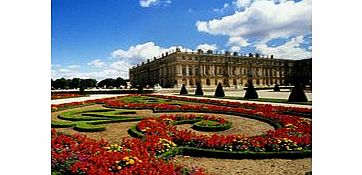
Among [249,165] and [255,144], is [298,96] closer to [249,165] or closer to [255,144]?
[255,144]

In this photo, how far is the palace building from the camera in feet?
84.2

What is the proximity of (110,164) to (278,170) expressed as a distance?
1.39m

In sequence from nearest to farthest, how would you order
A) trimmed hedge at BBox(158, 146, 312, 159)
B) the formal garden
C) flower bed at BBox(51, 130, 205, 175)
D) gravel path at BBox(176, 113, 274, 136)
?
flower bed at BBox(51, 130, 205, 175) → the formal garden → trimmed hedge at BBox(158, 146, 312, 159) → gravel path at BBox(176, 113, 274, 136)

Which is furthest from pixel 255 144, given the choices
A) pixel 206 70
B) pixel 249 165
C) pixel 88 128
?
pixel 206 70

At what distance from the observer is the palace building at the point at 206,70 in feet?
84.2

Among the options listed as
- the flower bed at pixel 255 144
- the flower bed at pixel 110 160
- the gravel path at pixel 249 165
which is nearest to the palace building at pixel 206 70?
the flower bed at pixel 255 144

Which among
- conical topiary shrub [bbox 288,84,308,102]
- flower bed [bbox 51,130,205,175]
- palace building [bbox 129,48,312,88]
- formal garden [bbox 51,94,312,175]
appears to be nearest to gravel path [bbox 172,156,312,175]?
formal garden [bbox 51,94,312,175]

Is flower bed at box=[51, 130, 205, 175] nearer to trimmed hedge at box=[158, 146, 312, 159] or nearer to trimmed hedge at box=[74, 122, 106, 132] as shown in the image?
trimmed hedge at box=[158, 146, 312, 159]

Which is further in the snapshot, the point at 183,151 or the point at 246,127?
the point at 246,127

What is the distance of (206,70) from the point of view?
32.4 metres

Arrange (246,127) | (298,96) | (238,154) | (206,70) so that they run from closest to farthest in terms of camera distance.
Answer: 1. (238,154)
2. (246,127)
3. (298,96)
4. (206,70)

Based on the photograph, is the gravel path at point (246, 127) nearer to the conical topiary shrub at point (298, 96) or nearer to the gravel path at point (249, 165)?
the gravel path at point (249, 165)

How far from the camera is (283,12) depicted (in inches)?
145
